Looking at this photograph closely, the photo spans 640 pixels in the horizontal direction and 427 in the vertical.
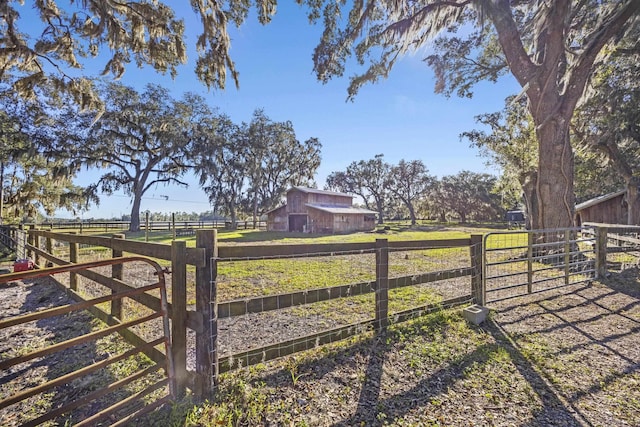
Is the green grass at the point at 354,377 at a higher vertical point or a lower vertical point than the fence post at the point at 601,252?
lower

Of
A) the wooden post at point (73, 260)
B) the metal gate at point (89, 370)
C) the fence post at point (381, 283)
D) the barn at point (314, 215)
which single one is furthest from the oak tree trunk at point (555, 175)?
the barn at point (314, 215)

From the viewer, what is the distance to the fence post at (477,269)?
4.55 meters

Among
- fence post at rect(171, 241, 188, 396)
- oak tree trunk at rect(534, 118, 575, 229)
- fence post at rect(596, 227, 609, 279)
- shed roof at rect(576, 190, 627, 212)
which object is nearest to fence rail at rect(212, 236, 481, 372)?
fence post at rect(171, 241, 188, 396)

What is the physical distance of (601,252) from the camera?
691 centimetres

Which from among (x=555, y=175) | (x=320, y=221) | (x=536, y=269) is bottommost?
(x=536, y=269)

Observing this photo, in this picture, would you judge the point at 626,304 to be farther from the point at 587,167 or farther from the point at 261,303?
the point at 587,167

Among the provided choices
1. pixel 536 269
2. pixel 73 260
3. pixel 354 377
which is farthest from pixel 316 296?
pixel 536 269

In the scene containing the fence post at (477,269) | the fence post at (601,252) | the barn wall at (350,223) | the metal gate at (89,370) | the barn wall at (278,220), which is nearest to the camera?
the metal gate at (89,370)

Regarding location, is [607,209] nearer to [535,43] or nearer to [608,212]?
[608,212]

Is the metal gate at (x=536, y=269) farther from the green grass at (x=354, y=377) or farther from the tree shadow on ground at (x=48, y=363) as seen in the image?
the tree shadow on ground at (x=48, y=363)

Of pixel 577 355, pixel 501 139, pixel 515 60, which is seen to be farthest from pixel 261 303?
pixel 501 139

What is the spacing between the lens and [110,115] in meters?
25.7

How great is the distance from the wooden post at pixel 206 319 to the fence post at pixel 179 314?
0.16m

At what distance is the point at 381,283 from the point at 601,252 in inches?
261
